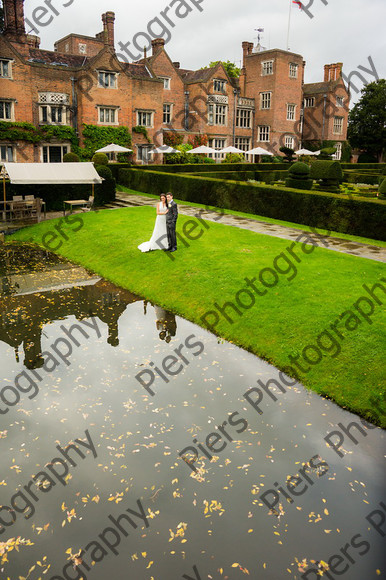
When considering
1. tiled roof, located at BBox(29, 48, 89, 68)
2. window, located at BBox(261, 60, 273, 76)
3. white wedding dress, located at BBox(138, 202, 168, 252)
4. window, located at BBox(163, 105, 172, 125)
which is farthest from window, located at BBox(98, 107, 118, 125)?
white wedding dress, located at BBox(138, 202, 168, 252)

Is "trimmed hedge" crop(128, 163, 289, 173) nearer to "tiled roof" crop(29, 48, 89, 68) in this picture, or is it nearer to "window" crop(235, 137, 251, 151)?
"tiled roof" crop(29, 48, 89, 68)

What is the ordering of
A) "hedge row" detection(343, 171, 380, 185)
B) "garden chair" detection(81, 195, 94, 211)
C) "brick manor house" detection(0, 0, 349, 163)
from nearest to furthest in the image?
"garden chair" detection(81, 195, 94, 211)
"brick manor house" detection(0, 0, 349, 163)
"hedge row" detection(343, 171, 380, 185)

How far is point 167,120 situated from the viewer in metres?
48.3

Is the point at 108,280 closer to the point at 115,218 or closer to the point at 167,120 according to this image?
the point at 115,218

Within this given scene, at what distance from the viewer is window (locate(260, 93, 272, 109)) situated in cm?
5456

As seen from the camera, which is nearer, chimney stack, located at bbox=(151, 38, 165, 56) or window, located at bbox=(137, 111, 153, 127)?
window, located at bbox=(137, 111, 153, 127)

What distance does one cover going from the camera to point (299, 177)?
89.6ft

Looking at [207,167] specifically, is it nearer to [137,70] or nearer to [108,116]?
[108,116]

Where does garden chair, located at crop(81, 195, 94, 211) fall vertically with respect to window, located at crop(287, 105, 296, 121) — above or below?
below

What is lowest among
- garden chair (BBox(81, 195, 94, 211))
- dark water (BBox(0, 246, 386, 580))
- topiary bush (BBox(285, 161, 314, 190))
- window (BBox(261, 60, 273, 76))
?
dark water (BBox(0, 246, 386, 580))

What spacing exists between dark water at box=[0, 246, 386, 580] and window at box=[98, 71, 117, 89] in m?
33.5

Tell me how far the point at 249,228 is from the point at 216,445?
14.2 m

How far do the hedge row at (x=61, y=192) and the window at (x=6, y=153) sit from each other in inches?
498

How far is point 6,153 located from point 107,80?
10.8 metres
